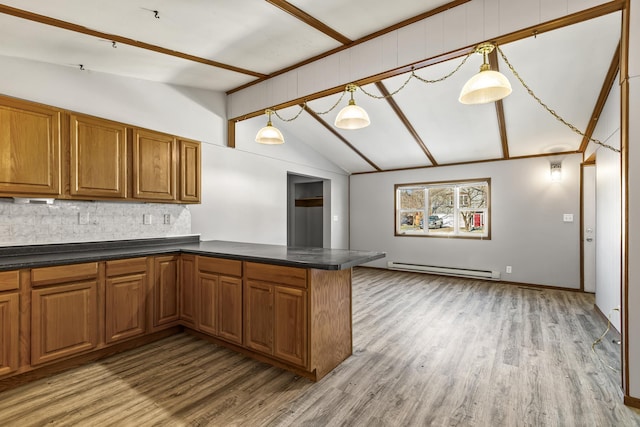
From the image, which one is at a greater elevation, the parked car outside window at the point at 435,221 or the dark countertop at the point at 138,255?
the parked car outside window at the point at 435,221

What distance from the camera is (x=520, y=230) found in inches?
220

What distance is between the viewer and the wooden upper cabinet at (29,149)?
2.41m

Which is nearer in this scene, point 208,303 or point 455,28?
point 455,28

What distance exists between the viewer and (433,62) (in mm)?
2838

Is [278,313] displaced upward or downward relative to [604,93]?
downward

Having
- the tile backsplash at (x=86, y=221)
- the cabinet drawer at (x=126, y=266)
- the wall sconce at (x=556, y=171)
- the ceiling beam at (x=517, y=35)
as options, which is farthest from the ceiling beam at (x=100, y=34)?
the wall sconce at (x=556, y=171)

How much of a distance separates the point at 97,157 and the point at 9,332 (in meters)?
1.55

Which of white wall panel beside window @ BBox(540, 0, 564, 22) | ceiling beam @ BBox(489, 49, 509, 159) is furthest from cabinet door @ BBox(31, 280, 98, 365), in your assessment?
ceiling beam @ BBox(489, 49, 509, 159)

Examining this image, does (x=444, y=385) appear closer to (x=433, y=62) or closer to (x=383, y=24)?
(x=433, y=62)

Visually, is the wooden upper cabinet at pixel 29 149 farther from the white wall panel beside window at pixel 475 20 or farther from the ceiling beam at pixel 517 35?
the white wall panel beside window at pixel 475 20

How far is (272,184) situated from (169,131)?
1.90m

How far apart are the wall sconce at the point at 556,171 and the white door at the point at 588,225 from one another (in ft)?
1.01

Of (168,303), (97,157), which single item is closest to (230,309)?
(168,303)

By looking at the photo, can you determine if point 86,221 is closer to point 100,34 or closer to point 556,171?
point 100,34
